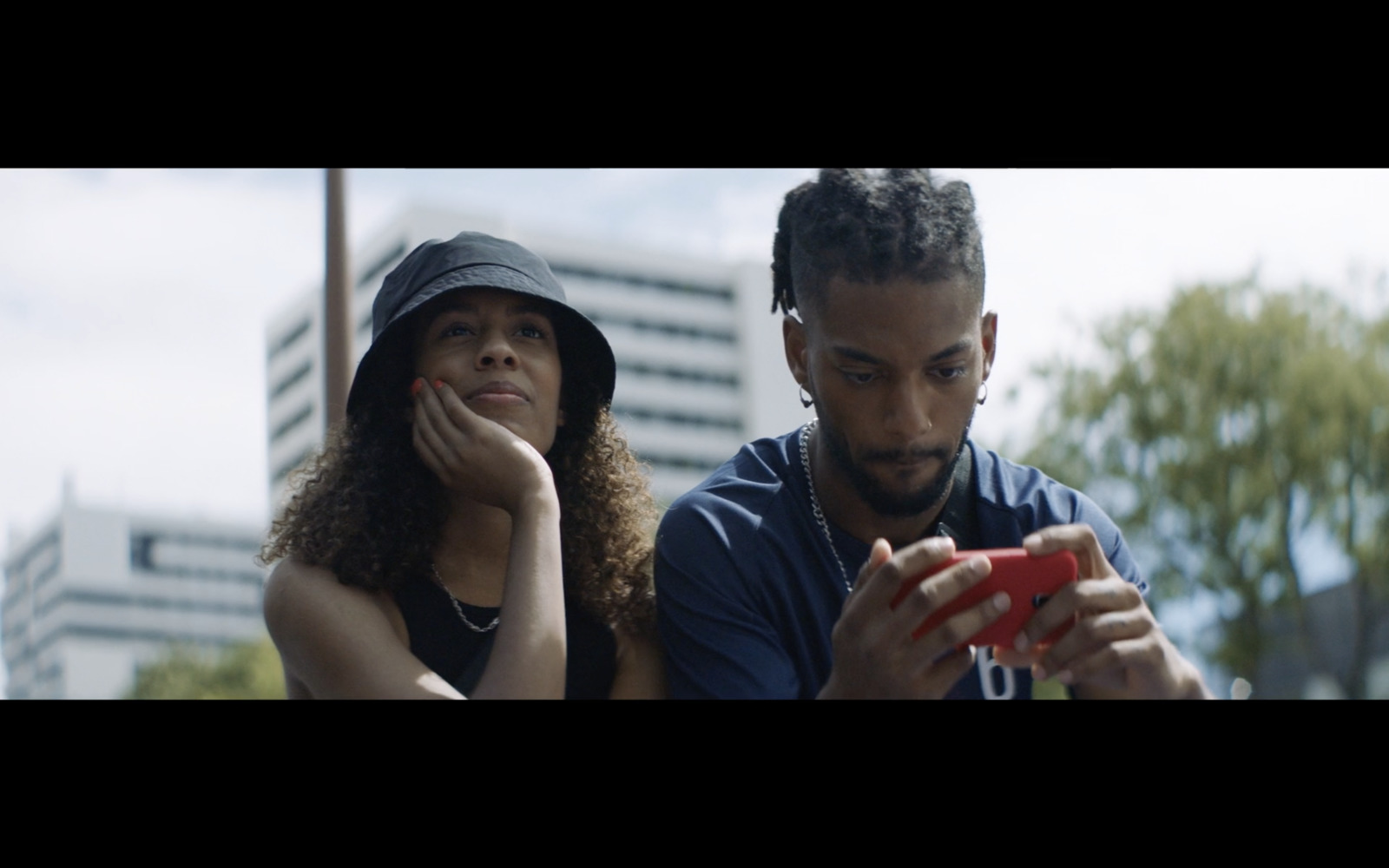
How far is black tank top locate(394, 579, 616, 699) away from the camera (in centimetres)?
328

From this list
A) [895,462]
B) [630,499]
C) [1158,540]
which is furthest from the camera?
[1158,540]

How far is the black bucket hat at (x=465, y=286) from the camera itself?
3.37 meters

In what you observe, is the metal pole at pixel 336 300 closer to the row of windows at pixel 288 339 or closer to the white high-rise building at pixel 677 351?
the row of windows at pixel 288 339

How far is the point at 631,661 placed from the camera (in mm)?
3453

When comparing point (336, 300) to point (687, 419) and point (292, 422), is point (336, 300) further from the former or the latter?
point (687, 419)

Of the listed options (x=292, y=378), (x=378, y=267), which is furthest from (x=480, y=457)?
(x=292, y=378)

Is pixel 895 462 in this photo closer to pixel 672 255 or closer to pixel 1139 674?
pixel 1139 674

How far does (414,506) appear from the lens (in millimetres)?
3484

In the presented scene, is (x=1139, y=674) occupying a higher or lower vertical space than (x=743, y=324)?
lower
